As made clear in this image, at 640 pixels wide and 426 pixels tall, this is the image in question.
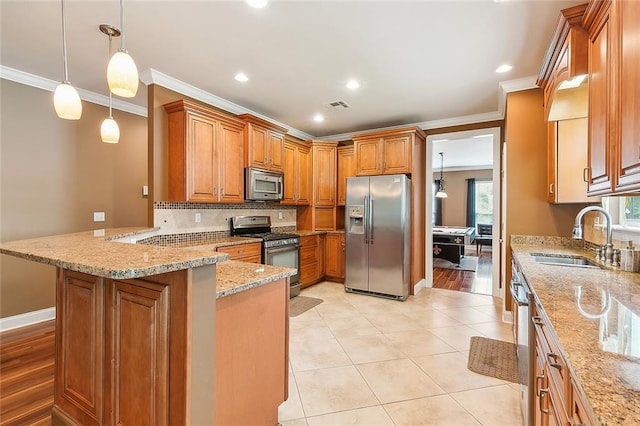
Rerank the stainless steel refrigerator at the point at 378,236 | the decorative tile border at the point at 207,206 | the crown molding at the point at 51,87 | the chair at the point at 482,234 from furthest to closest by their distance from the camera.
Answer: the chair at the point at 482,234, the stainless steel refrigerator at the point at 378,236, the decorative tile border at the point at 207,206, the crown molding at the point at 51,87

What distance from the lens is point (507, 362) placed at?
2.48 meters

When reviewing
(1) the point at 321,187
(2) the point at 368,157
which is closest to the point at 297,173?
(1) the point at 321,187

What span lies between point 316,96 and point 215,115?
49.2 inches

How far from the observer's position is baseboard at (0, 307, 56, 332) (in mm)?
3014

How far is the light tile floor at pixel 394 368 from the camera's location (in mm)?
1878

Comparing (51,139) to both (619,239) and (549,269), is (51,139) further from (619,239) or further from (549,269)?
(619,239)

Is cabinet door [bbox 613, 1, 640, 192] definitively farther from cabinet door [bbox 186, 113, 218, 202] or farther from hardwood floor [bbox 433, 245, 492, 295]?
hardwood floor [bbox 433, 245, 492, 295]

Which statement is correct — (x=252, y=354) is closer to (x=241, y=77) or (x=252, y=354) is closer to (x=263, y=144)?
(x=241, y=77)

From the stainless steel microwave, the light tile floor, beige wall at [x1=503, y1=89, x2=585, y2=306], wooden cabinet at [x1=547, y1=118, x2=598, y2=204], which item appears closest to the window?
the light tile floor

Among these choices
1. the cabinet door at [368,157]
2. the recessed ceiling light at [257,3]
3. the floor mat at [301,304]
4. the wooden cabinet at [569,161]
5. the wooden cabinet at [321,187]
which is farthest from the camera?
the wooden cabinet at [321,187]

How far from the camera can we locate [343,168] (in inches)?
210

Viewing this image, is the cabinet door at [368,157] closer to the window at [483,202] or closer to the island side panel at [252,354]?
the island side panel at [252,354]

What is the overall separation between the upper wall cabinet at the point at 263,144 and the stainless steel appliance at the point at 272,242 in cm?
82

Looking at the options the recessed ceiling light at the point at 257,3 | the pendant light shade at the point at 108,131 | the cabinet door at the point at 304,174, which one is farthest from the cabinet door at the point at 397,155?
the pendant light shade at the point at 108,131
